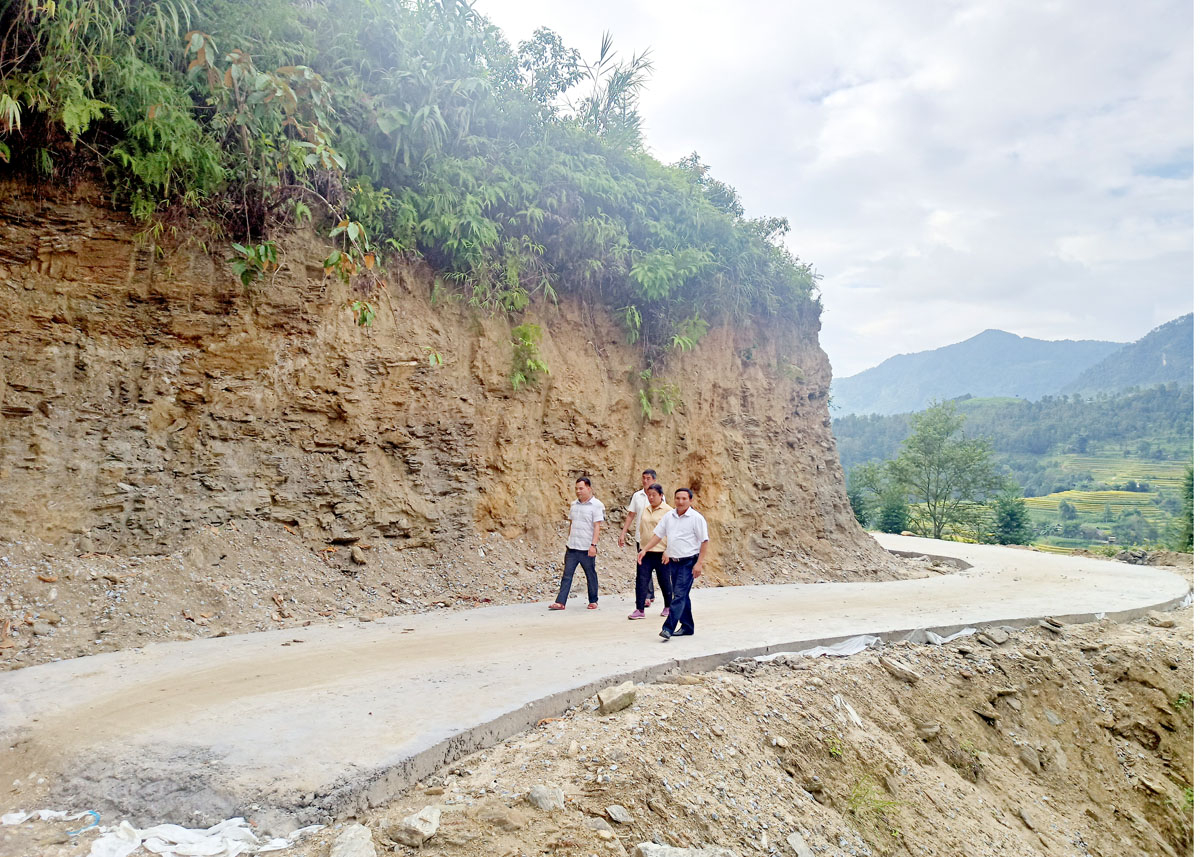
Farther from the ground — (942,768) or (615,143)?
(615,143)

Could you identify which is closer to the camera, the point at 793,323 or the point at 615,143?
the point at 615,143

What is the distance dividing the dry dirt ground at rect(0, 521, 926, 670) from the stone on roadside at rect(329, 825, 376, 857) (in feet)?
14.6

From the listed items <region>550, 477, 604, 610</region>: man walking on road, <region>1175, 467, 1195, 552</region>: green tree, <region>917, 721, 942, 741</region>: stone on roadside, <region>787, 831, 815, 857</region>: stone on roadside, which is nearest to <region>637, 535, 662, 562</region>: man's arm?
<region>550, 477, 604, 610</region>: man walking on road

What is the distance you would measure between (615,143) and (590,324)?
11.9ft

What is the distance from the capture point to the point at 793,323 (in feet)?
57.2

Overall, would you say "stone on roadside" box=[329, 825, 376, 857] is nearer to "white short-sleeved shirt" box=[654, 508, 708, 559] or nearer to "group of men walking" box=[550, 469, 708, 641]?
"group of men walking" box=[550, 469, 708, 641]

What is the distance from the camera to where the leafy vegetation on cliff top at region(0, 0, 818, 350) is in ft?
25.5

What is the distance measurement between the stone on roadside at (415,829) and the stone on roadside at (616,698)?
187 centimetres

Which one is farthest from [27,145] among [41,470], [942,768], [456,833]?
[942,768]

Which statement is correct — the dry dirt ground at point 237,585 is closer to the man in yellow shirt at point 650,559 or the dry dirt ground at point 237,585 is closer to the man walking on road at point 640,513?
the man walking on road at point 640,513

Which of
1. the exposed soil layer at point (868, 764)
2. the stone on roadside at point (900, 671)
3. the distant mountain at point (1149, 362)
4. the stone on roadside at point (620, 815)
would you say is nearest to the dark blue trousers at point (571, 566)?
the exposed soil layer at point (868, 764)

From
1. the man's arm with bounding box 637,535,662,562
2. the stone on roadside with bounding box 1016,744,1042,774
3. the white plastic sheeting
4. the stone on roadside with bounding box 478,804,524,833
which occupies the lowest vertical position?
the stone on roadside with bounding box 1016,744,1042,774

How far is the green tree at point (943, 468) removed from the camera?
128ft

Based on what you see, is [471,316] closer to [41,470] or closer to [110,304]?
[110,304]
